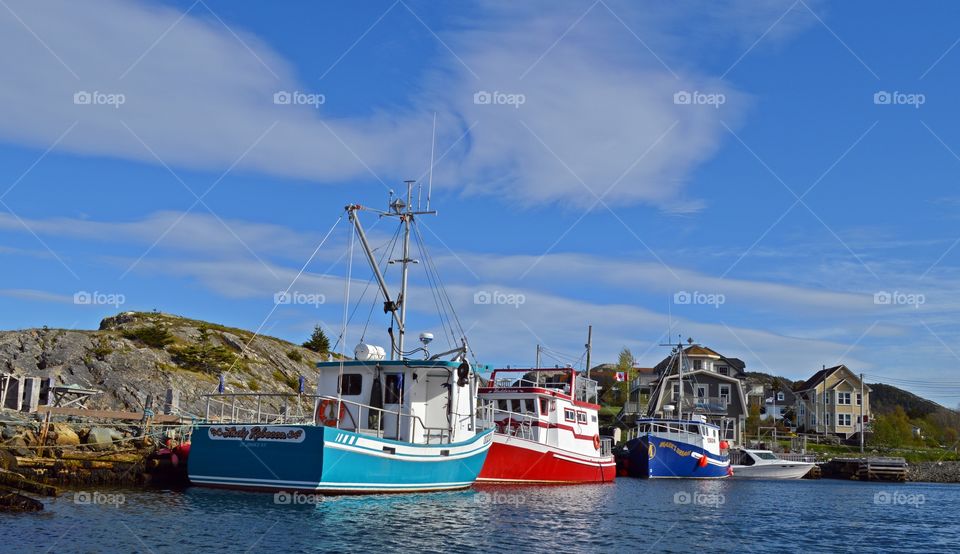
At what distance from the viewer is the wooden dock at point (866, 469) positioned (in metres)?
66.9

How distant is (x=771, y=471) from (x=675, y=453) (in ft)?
50.4

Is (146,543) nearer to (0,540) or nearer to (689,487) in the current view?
(0,540)

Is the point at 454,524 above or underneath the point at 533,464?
underneath

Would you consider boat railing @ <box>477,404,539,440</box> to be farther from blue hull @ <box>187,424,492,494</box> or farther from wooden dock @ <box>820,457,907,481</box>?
wooden dock @ <box>820,457,907,481</box>

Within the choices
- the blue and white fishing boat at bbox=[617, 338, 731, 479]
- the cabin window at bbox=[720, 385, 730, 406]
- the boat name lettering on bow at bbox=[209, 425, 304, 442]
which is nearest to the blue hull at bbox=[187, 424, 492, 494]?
the boat name lettering on bow at bbox=[209, 425, 304, 442]

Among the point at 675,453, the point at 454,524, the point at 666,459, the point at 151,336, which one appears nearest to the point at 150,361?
the point at 151,336

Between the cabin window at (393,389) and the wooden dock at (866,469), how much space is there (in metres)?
50.7

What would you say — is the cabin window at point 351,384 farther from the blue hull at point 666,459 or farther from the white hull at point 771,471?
the white hull at point 771,471

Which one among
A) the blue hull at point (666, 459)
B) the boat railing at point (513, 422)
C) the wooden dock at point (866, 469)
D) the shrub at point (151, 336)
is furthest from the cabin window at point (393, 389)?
the wooden dock at point (866, 469)

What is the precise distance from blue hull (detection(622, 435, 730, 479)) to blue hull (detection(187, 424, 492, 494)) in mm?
27042

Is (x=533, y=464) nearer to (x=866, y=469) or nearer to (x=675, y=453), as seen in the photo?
(x=675, y=453)

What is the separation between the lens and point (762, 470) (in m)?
63.2

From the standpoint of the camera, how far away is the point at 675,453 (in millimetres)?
52000

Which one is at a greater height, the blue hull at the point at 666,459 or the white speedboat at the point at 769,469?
the blue hull at the point at 666,459
